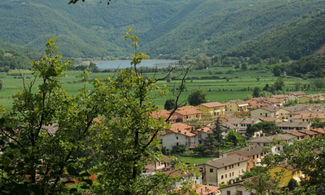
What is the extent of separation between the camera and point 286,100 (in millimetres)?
60469

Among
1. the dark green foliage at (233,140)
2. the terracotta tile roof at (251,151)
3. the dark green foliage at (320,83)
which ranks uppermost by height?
the dark green foliage at (320,83)

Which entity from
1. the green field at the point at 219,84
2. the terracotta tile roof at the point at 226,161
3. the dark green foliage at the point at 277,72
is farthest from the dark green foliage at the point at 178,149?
the dark green foliage at the point at 277,72

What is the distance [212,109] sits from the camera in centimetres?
5494

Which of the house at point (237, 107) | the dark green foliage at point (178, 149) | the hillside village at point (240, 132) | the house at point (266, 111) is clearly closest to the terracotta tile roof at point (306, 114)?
the hillside village at point (240, 132)

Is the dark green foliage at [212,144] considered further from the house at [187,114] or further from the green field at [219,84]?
the green field at [219,84]

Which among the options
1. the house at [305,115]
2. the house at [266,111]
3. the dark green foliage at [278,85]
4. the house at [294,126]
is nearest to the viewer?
the house at [294,126]

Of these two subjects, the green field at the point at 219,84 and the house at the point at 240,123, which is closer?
the house at the point at 240,123

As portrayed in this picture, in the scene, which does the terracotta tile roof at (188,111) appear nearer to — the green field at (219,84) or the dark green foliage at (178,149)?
the green field at (219,84)

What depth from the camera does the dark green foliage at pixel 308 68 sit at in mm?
82731

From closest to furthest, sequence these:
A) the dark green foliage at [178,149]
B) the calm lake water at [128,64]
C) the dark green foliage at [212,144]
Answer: the calm lake water at [128,64]
the dark green foliage at [212,144]
the dark green foliage at [178,149]

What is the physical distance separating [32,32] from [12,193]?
205m

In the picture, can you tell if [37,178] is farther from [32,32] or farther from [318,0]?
[32,32]

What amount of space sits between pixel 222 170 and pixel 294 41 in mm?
94455

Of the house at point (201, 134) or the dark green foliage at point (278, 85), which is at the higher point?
the dark green foliage at point (278, 85)
